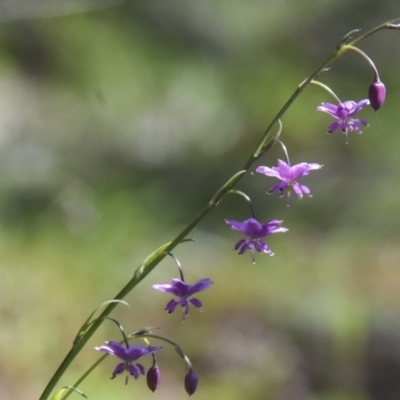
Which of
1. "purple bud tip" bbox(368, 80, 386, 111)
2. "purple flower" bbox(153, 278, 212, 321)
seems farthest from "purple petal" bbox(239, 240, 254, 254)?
"purple bud tip" bbox(368, 80, 386, 111)

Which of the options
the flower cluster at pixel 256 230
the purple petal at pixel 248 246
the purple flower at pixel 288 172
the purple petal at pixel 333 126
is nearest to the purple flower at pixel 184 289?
the flower cluster at pixel 256 230

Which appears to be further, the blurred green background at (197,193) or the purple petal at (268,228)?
the blurred green background at (197,193)

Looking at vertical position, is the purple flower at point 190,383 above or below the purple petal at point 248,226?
below

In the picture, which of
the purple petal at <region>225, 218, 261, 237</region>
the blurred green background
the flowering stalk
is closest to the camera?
the flowering stalk

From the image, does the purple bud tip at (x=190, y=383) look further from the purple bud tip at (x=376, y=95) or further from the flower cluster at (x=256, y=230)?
the purple bud tip at (x=376, y=95)

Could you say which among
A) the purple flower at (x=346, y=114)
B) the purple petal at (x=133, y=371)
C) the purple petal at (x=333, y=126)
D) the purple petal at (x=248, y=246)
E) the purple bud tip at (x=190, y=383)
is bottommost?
the purple bud tip at (x=190, y=383)

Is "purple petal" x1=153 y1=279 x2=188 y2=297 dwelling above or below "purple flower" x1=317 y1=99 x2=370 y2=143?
below

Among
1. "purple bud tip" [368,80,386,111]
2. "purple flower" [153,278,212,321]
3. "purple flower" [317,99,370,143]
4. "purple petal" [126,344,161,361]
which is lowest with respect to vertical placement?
"purple petal" [126,344,161,361]

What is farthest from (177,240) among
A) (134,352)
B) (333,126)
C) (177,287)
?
(333,126)

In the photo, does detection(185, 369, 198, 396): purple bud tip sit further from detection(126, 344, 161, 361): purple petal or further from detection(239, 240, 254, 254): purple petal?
detection(239, 240, 254, 254): purple petal

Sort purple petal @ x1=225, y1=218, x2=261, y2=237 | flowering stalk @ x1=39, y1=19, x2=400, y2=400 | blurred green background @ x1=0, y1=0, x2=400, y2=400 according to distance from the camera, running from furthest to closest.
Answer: blurred green background @ x1=0, y1=0, x2=400, y2=400
purple petal @ x1=225, y1=218, x2=261, y2=237
flowering stalk @ x1=39, y1=19, x2=400, y2=400
